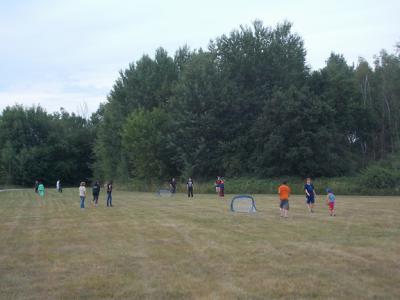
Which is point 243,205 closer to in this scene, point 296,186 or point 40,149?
point 296,186

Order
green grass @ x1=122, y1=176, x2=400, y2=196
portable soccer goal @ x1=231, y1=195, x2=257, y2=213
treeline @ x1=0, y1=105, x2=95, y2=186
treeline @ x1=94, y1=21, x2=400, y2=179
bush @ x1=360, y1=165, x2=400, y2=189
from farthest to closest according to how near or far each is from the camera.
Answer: treeline @ x1=0, y1=105, x2=95, y2=186
treeline @ x1=94, y1=21, x2=400, y2=179
bush @ x1=360, y1=165, x2=400, y2=189
green grass @ x1=122, y1=176, x2=400, y2=196
portable soccer goal @ x1=231, y1=195, x2=257, y2=213

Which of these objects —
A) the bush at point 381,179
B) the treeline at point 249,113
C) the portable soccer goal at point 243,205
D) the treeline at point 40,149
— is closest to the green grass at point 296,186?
the bush at point 381,179

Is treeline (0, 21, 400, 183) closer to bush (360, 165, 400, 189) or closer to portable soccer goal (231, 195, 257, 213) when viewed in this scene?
bush (360, 165, 400, 189)

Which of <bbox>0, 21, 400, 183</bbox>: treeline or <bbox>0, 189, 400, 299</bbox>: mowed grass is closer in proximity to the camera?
<bbox>0, 189, 400, 299</bbox>: mowed grass

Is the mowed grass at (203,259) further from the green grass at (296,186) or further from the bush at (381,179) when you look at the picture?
the bush at (381,179)

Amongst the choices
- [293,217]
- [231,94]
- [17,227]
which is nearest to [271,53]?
[231,94]

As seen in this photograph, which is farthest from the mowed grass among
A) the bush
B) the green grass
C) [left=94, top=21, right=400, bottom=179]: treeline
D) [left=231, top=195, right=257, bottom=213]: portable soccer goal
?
[left=94, top=21, right=400, bottom=179]: treeline

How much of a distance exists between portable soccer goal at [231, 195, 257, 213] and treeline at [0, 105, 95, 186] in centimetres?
6209

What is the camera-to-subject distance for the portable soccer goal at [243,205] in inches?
979

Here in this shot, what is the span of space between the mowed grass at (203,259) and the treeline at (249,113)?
1327 inches

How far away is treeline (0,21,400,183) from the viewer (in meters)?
53.1

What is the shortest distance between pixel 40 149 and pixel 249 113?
43415 millimetres

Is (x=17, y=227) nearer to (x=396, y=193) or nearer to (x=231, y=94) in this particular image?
(x=396, y=193)

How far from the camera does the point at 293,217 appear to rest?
853 inches
